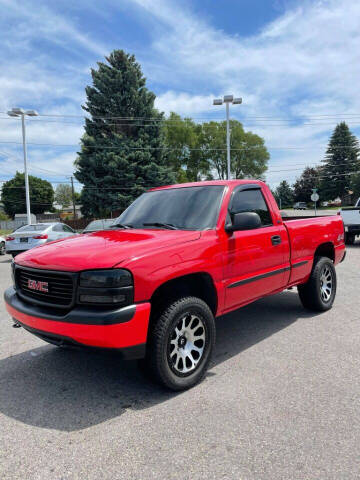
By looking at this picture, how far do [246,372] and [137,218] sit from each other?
2.07 m

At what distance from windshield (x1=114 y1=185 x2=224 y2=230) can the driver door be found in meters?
0.25

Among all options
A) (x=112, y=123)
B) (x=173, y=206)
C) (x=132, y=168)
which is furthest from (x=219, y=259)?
(x=112, y=123)

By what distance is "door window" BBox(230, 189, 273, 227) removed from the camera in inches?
159

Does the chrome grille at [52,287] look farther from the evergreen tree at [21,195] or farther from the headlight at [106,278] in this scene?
the evergreen tree at [21,195]

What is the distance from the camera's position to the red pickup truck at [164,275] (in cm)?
271

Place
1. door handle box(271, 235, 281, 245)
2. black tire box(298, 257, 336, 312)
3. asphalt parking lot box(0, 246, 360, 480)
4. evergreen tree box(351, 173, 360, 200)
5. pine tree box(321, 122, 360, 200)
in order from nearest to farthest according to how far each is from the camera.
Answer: asphalt parking lot box(0, 246, 360, 480) < door handle box(271, 235, 281, 245) < black tire box(298, 257, 336, 312) < evergreen tree box(351, 173, 360, 200) < pine tree box(321, 122, 360, 200)

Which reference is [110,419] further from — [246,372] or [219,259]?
[219,259]

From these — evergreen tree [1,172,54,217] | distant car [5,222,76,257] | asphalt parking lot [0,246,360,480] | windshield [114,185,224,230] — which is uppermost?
evergreen tree [1,172,54,217]

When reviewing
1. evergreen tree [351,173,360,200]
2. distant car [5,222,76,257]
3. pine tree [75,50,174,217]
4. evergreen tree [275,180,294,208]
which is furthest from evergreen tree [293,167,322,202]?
distant car [5,222,76,257]

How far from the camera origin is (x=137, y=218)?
422 cm

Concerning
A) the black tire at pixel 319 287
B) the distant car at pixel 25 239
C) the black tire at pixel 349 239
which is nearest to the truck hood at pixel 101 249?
the black tire at pixel 319 287

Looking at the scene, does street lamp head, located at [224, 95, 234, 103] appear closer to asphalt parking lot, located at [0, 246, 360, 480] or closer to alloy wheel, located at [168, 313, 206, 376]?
asphalt parking lot, located at [0, 246, 360, 480]

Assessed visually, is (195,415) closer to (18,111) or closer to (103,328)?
(103,328)

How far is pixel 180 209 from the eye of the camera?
392cm
